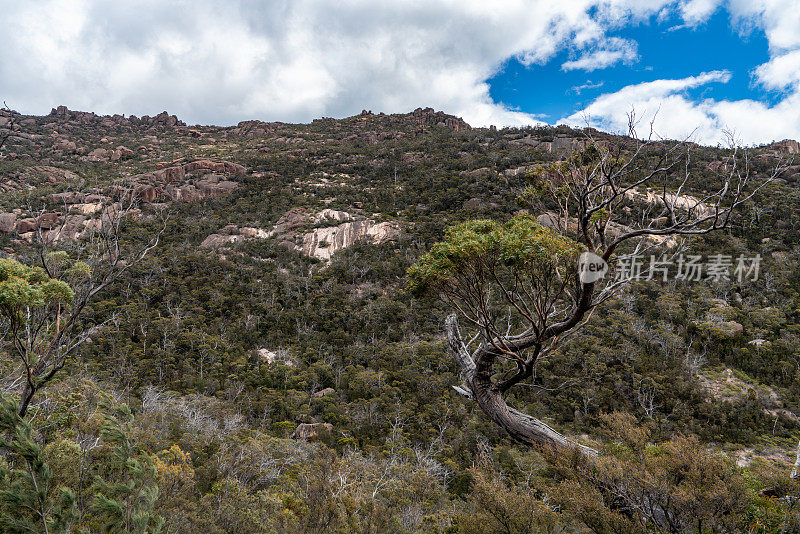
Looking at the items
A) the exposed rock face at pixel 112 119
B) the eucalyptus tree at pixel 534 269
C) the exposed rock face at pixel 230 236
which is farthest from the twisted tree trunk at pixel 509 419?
the exposed rock face at pixel 112 119

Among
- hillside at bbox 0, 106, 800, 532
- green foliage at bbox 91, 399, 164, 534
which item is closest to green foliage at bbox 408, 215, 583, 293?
hillside at bbox 0, 106, 800, 532

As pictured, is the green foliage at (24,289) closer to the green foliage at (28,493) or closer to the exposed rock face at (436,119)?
the green foliage at (28,493)

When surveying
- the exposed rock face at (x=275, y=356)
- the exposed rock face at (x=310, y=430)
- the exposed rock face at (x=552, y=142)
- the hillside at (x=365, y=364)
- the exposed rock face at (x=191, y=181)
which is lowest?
the exposed rock face at (x=310, y=430)

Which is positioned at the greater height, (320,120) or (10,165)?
(320,120)

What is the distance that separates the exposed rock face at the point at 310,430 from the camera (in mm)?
18797

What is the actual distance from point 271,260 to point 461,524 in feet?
122

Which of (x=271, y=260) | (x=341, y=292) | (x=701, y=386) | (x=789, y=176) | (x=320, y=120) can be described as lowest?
(x=701, y=386)

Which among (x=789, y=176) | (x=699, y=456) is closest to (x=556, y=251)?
(x=699, y=456)

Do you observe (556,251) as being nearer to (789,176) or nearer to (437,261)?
(437,261)

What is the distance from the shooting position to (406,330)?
30.0 metres

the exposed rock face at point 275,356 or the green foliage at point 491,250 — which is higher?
the green foliage at point 491,250

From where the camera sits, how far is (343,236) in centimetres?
4134

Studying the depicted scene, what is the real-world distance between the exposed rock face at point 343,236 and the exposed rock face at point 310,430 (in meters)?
22.4

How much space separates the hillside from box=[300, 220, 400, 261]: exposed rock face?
29 centimetres
